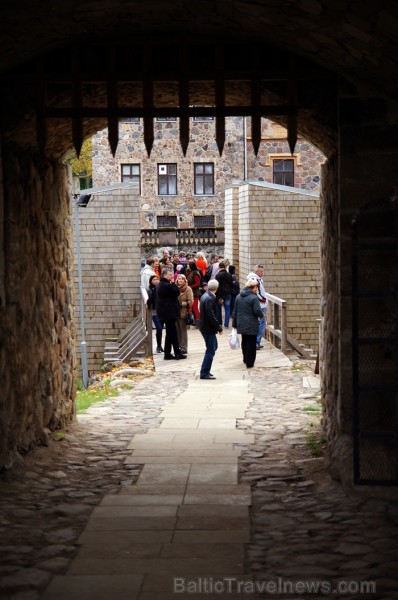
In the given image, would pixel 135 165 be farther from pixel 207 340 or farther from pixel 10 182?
pixel 10 182

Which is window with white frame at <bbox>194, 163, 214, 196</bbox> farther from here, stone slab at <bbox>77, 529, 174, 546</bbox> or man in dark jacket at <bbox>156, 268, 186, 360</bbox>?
stone slab at <bbox>77, 529, 174, 546</bbox>

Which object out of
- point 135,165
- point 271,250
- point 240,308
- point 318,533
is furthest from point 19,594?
point 135,165

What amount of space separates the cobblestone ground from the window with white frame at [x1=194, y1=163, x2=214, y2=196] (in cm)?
2907

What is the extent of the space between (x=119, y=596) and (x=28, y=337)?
3793 mm

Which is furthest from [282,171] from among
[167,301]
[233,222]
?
[167,301]

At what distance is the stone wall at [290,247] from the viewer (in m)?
22.9

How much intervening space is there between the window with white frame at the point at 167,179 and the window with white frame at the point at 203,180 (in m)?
0.87

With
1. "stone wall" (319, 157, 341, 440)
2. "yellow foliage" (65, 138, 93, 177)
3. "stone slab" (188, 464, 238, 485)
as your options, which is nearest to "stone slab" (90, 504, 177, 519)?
"stone slab" (188, 464, 238, 485)

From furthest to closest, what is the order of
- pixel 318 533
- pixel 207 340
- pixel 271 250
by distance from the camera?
pixel 271 250
pixel 207 340
pixel 318 533

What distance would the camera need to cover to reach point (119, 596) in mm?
4797

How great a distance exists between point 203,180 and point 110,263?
604 inches

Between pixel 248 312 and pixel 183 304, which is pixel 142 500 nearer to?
pixel 248 312

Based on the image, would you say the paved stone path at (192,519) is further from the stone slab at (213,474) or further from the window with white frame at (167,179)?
the window with white frame at (167,179)

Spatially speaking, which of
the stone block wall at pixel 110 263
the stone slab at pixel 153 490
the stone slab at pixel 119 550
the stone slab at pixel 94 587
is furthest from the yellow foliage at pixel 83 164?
the stone slab at pixel 94 587
